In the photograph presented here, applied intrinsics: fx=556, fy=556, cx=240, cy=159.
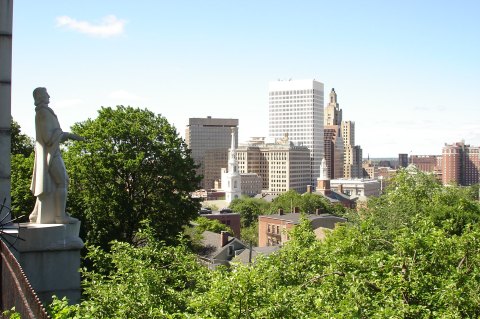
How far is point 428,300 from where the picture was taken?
11.7 metres

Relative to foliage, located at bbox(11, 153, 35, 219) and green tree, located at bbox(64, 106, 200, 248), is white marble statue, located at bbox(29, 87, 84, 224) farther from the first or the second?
green tree, located at bbox(64, 106, 200, 248)

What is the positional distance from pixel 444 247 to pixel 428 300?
2115mm

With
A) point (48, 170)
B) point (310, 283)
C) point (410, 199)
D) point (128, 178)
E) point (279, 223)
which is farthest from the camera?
point (279, 223)

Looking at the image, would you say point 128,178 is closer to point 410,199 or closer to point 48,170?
point 48,170

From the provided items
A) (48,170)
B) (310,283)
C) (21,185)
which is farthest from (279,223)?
(48,170)

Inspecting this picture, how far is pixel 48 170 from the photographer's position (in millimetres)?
11742

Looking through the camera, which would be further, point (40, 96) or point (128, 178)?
point (128, 178)

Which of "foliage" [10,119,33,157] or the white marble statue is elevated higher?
"foliage" [10,119,33,157]

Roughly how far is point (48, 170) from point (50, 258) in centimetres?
188

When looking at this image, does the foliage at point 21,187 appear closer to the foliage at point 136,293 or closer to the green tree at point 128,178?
the green tree at point 128,178

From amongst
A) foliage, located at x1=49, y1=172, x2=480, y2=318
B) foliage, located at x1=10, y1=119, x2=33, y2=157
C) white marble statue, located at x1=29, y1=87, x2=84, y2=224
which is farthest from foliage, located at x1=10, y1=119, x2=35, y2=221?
foliage, located at x1=49, y1=172, x2=480, y2=318

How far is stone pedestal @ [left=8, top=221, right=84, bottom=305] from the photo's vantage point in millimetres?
10930

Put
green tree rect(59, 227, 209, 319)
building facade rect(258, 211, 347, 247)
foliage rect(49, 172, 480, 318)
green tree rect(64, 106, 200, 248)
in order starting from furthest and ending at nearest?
1. building facade rect(258, 211, 347, 247)
2. green tree rect(64, 106, 200, 248)
3. foliage rect(49, 172, 480, 318)
4. green tree rect(59, 227, 209, 319)

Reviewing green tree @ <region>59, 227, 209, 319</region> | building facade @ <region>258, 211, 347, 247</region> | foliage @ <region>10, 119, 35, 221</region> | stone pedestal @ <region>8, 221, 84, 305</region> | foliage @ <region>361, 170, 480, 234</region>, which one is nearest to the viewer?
green tree @ <region>59, 227, 209, 319</region>
